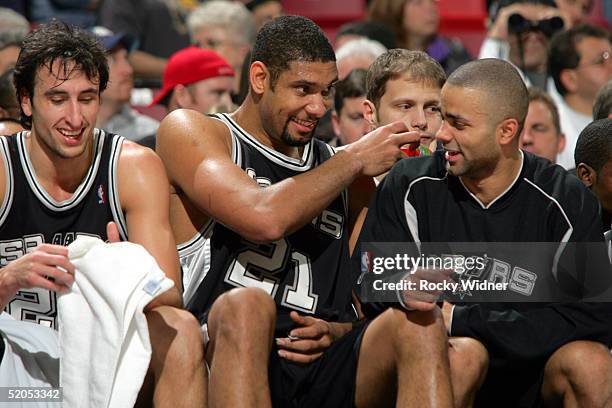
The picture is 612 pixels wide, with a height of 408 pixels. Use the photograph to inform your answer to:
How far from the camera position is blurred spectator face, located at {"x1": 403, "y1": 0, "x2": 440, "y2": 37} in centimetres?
796

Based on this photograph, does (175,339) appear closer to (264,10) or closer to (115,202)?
(115,202)

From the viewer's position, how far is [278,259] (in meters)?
4.03

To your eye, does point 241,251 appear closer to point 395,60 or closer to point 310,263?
point 310,263

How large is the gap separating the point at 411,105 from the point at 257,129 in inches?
28.4

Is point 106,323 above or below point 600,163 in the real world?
below

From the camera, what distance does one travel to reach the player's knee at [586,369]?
139 inches

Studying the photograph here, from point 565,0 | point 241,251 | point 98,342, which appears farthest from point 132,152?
point 565,0

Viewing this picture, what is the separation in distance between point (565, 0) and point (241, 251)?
5152 mm

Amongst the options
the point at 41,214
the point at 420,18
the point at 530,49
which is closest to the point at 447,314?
the point at 41,214

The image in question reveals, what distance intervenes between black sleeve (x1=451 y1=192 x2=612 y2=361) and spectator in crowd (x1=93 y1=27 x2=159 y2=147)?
134 inches

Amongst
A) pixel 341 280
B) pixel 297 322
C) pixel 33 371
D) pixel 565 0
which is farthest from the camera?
pixel 565 0

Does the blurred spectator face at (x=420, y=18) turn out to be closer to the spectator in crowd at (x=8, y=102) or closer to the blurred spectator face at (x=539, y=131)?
the blurred spectator face at (x=539, y=131)

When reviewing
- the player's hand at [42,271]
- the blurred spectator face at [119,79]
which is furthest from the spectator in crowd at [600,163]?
the blurred spectator face at [119,79]

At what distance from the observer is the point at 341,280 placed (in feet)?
13.6
